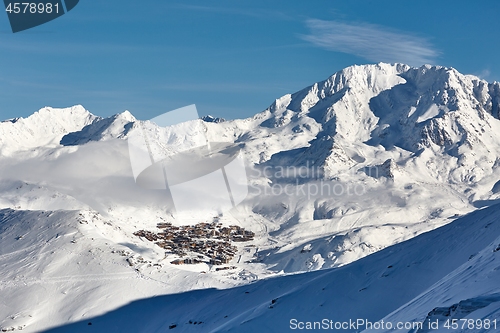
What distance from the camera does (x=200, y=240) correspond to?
98688 millimetres

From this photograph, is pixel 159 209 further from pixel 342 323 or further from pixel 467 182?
pixel 342 323

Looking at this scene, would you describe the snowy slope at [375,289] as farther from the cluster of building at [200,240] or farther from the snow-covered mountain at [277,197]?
the cluster of building at [200,240]

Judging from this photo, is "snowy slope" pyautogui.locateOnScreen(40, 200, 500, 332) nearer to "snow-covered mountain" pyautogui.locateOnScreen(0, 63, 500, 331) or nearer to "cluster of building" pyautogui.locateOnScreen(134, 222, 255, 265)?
"snow-covered mountain" pyautogui.locateOnScreen(0, 63, 500, 331)

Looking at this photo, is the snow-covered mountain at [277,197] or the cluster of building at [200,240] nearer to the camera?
the snow-covered mountain at [277,197]

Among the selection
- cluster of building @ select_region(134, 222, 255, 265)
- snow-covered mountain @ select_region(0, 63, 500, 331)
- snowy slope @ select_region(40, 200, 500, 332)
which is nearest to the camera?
snowy slope @ select_region(40, 200, 500, 332)

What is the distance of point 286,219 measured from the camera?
117 metres

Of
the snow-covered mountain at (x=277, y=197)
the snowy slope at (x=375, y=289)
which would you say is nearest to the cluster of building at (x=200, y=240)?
the snow-covered mountain at (x=277, y=197)

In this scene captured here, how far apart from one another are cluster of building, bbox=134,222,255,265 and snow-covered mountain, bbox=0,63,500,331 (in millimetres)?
2386

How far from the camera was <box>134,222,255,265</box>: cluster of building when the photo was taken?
268 feet

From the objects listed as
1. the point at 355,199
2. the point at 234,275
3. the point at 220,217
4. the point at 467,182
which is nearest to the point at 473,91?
the point at 467,182

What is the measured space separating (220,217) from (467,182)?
68.7 metres

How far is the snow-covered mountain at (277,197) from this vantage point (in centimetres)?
5706

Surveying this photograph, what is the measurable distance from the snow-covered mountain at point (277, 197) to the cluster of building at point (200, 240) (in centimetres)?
239

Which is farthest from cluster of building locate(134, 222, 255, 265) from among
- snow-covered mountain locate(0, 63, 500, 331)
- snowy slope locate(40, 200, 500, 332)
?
snowy slope locate(40, 200, 500, 332)
